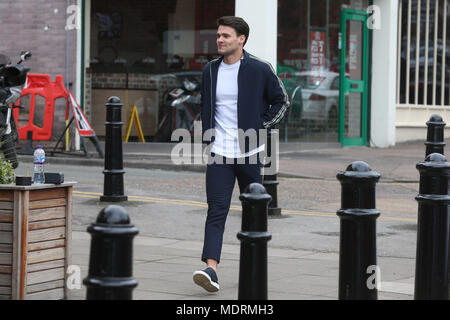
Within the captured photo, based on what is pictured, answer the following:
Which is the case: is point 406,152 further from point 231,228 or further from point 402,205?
point 231,228

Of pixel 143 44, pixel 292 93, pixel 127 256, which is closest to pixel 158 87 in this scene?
pixel 143 44

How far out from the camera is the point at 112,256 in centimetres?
370

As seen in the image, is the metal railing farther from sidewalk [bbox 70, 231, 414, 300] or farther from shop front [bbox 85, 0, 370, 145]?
sidewalk [bbox 70, 231, 414, 300]

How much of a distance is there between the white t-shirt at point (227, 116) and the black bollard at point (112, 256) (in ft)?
8.87

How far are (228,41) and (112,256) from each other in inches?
117

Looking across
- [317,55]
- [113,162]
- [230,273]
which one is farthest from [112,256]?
[317,55]

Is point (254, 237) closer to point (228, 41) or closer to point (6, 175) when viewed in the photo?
point (6, 175)

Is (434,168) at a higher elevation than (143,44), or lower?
lower

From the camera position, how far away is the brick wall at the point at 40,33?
17391 millimetres

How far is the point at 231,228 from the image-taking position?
30.9 ft

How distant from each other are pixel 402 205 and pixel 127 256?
26.8ft

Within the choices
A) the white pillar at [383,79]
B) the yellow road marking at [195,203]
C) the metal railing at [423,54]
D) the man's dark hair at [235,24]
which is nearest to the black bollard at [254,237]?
the man's dark hair at [235,24]

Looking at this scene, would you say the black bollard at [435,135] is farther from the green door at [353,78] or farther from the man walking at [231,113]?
the green door at [353,78]
